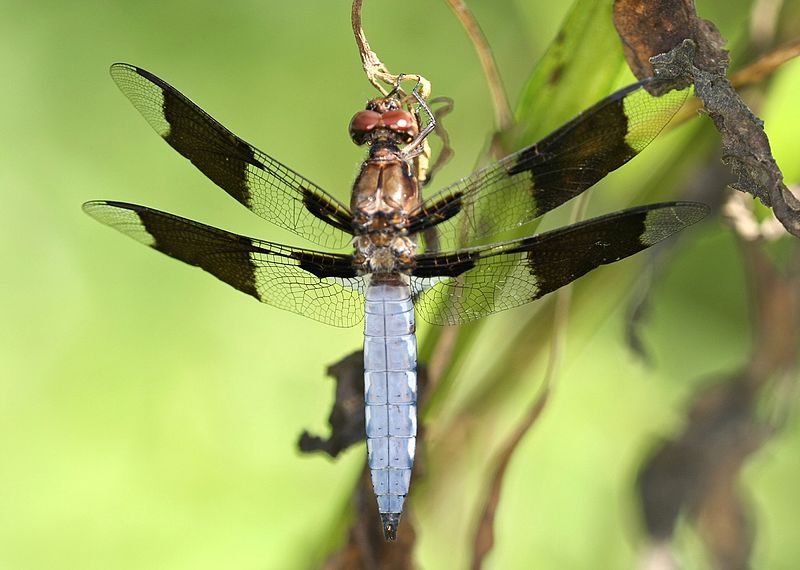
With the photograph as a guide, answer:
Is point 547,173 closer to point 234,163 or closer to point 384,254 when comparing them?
point 384,254

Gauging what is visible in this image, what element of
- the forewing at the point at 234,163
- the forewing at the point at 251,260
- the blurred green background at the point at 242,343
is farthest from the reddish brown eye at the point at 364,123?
the blurred green background at the point at 242,343

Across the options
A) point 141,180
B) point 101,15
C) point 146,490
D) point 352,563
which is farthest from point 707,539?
point 101,15

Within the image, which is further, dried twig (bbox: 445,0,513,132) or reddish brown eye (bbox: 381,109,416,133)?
reddish brown eye (bbox: 381,109,416,133)

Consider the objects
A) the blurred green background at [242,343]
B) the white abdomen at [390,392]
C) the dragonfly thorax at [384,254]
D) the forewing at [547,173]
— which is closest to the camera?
the forewing at [547,173]

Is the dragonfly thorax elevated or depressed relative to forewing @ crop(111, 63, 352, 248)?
depressed

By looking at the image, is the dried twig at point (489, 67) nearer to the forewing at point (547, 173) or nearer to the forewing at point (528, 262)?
the forewing at point (547, 173)

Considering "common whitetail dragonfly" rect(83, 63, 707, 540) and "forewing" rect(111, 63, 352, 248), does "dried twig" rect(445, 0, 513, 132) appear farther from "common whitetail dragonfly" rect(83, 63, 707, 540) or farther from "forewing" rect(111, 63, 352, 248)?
"forewing" rect(111, 63, 352, 248)

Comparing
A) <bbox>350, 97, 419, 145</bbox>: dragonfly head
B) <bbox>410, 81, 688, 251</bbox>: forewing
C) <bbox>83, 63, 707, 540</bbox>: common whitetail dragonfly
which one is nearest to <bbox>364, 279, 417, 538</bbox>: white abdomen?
<bbox>83, 63, 707, 540</bbox>: common whitetail dragonfly

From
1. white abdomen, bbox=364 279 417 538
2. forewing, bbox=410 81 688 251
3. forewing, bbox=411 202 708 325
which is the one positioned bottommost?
white abdomen, bbox=364 279 417 538
